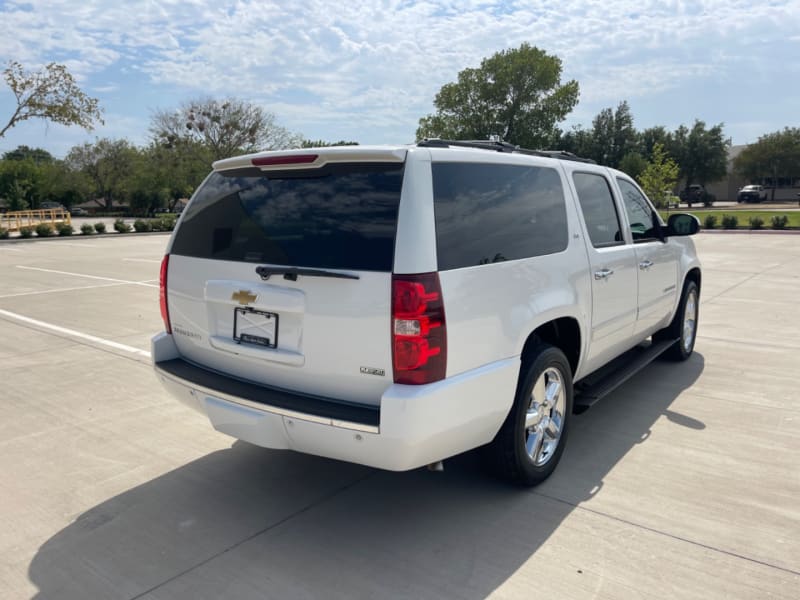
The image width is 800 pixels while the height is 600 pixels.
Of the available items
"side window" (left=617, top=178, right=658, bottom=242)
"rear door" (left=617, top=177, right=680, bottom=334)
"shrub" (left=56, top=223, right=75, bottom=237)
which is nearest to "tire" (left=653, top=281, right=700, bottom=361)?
"rear door" (left=617, top=177, right=680, bottom=334)

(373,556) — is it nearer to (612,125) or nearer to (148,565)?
(148,565)

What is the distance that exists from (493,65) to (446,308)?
72287 millimetres

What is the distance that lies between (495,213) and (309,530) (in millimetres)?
1937

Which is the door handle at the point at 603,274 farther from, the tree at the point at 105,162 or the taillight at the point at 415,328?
the tree at the point at 105,162

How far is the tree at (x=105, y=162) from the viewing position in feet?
208

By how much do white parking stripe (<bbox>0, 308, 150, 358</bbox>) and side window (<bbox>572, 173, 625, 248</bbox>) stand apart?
472 centimetres

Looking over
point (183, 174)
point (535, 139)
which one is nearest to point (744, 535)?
point (183, 174)

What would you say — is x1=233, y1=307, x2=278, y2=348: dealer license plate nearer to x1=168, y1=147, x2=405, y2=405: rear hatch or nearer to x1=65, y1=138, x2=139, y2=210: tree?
x1=168, y1=147, x2=405, y2=405: rear hatch

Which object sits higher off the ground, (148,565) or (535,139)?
(535,139)

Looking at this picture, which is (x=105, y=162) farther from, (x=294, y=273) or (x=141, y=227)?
(x=294, y=273)

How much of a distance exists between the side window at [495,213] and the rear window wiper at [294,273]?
469 millimetres

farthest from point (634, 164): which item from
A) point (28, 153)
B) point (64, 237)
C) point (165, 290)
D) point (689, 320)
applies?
point (28, 153)

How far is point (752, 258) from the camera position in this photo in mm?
16250

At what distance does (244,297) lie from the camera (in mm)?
3205
